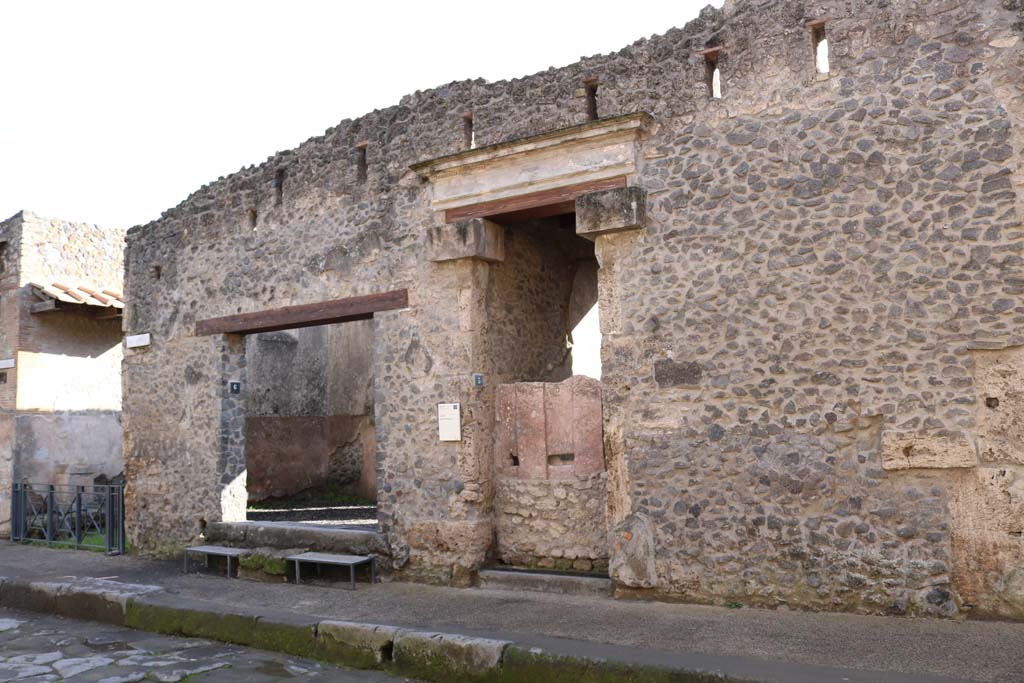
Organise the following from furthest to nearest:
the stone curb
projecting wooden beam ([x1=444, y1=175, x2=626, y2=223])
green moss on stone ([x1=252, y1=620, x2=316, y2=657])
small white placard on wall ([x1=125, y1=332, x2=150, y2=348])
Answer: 1. small white placard on wall ([x1=125, y1=332, x2=150, y2=348])
2. projecting wooden beam ([x1=444, y1=175, x2=626, y2=223])
3. green moss on stone ([x1=252, y1=620, x2=316, y2=657])
4. the stone curb

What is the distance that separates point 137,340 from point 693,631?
730 cm

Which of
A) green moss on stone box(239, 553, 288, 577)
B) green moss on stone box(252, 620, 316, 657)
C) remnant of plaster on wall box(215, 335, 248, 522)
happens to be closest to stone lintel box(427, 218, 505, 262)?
remnant of plaster on wall box(215, 335, 248, 522)

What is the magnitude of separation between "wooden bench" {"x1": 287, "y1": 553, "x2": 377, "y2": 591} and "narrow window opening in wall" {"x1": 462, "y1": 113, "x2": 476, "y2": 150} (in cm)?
370

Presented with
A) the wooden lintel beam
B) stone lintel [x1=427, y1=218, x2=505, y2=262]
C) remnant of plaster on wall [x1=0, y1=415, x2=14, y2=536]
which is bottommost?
remnant of plaster on wall [x1=0, y1=415, x2=14, y2=536]

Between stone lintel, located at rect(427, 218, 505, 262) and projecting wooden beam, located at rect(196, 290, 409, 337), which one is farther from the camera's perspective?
projecting wooden beam, located at rect(196, 290, 409, 337)

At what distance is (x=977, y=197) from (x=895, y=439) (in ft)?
5.20

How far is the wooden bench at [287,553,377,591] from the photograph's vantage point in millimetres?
7074

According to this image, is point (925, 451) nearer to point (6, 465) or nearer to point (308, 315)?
point (308, 315)

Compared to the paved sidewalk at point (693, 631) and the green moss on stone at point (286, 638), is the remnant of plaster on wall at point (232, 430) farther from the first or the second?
the green moss on stone at point (286, 638)

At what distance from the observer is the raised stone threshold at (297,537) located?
24.6 feet

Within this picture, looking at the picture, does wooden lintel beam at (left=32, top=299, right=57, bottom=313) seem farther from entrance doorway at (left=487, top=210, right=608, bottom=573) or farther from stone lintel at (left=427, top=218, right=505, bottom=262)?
entrance doorway at (left=487, top=210, right=608, bottom=573)

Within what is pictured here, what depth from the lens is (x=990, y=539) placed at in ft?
16.2

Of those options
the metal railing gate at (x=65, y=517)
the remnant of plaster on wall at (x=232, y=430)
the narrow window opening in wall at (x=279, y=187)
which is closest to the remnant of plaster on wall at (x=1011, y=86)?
the narrow window opening in wall at (x=279, y=187)

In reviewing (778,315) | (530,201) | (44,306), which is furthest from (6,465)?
(778,315)
